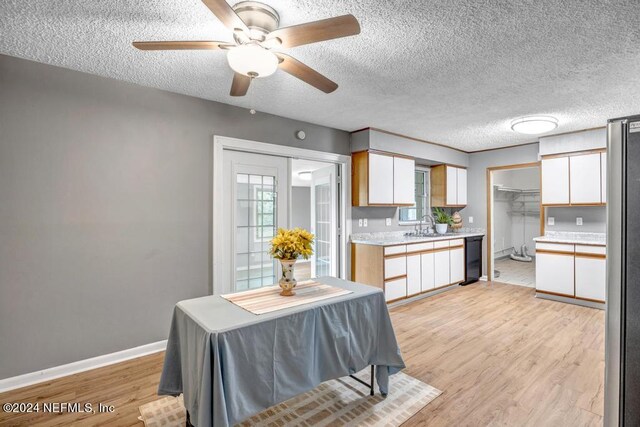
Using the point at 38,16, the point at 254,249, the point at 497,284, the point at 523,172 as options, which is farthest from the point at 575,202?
the point at 38,16

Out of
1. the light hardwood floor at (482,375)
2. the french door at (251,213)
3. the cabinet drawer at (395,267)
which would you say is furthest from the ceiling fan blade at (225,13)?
the cabinet drawer at (395,267)

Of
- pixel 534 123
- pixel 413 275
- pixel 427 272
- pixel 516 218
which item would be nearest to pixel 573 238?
pixel 534 123

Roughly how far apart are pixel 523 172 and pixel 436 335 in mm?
6530

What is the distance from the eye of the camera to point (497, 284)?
5.53 m

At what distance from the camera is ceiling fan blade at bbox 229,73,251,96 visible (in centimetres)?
209

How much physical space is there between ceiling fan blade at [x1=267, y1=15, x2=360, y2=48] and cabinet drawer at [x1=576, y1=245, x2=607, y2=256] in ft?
14.8

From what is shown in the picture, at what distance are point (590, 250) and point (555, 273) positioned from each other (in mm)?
535

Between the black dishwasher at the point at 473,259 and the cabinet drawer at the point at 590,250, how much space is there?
152cm

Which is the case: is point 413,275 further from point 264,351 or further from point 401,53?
point 264,351

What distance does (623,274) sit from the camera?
134 cm

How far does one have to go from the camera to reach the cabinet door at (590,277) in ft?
13.4

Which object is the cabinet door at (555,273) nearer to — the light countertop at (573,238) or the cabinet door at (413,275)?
the light countertop at (573,238)

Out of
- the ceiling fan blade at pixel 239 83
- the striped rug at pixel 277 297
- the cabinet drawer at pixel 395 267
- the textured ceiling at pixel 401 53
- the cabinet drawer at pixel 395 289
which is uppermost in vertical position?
the textured ceiling at pixel 401 53

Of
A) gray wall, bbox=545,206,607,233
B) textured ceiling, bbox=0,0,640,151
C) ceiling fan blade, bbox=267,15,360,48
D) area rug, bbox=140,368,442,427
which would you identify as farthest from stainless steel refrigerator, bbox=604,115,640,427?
gray wall, bbox=545,206,607,233
